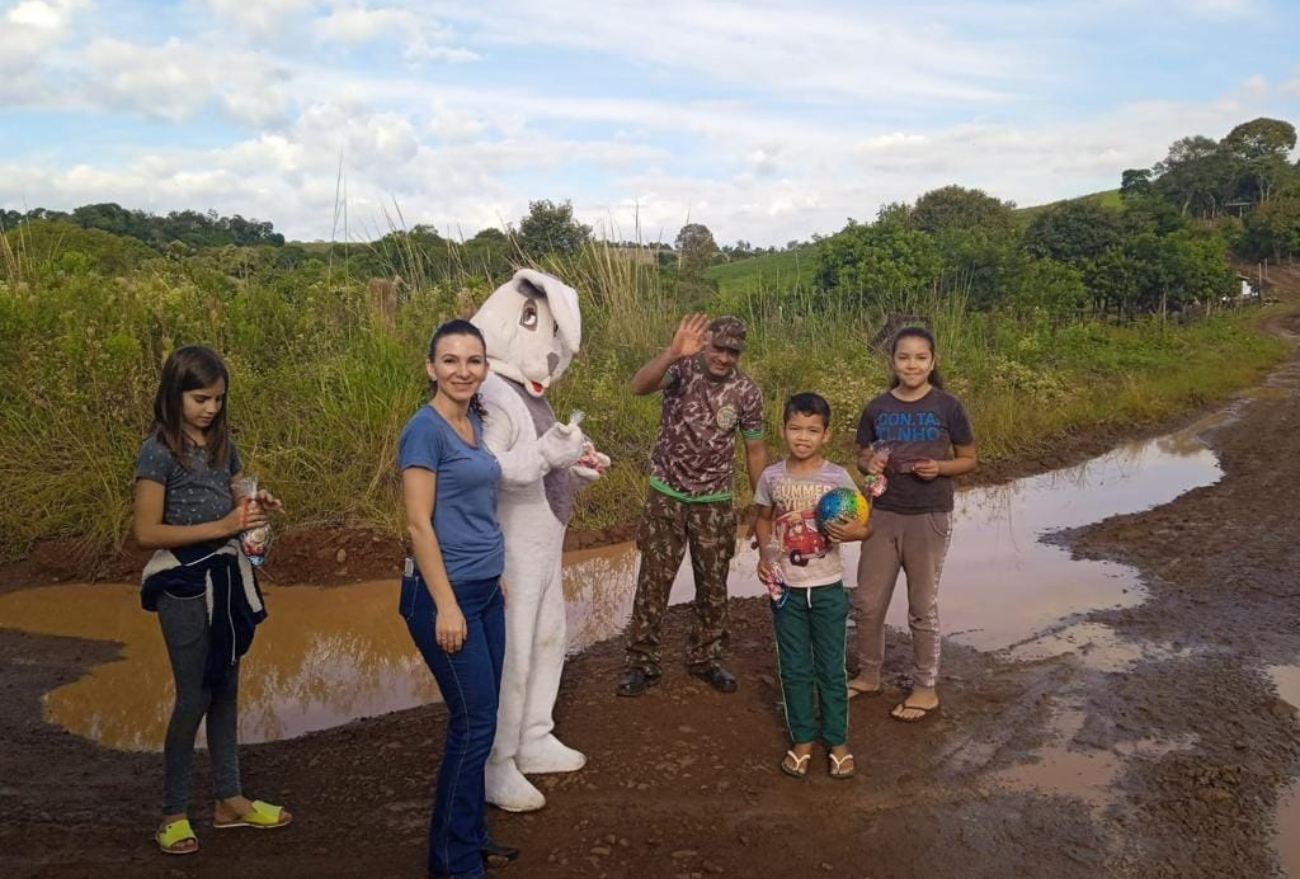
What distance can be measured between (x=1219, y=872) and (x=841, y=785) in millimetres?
1247

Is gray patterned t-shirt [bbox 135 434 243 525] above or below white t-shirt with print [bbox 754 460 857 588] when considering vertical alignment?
above

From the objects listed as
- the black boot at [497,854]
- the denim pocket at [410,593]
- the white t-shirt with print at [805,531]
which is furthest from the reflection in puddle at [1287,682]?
the denim pocket at [410,593]

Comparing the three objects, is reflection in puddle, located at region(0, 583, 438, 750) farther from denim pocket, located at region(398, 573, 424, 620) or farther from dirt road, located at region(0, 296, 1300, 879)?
denim pocket, located at region(398, 573, 424, 620)

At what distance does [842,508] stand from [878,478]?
503 millimetres

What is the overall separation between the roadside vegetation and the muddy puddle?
88 centimetres

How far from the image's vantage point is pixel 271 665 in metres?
5.42

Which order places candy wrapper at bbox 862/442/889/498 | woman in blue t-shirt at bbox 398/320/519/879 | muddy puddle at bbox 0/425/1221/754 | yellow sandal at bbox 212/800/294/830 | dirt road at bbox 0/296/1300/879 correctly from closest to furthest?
1. woman in blue t-shirt at bbox 398/320/519/879
2. dirt road at bbox 0/296/1300/879
3. yellow sandal at bbox 212/800/294/830
4. candy wrapper at bbox 862/442/889/498
5. muddy puddle at bbox 0/425/1221/754

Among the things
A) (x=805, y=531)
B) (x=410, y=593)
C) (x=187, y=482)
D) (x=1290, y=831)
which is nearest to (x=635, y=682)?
(x=805, y=531)

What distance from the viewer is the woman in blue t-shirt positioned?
2771 mm

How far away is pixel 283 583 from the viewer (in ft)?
22.1

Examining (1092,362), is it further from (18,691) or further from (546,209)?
→ (18,691)

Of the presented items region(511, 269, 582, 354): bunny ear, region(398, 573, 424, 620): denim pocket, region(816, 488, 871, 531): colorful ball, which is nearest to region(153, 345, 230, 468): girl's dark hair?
region(398, 573, 424, 620): denim pocket

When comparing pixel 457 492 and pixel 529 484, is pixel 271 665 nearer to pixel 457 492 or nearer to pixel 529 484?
pixel 529 484

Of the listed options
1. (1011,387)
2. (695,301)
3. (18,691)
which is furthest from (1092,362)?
(18,691)
